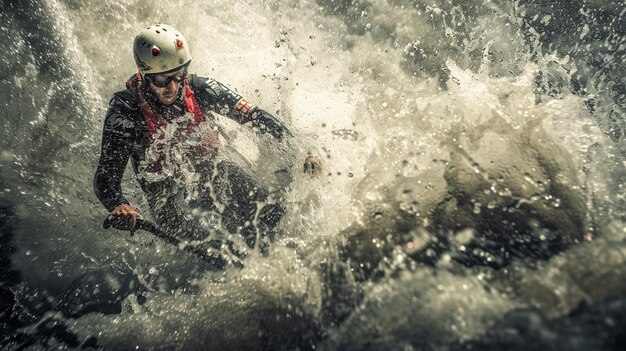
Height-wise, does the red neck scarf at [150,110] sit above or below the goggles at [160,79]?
below

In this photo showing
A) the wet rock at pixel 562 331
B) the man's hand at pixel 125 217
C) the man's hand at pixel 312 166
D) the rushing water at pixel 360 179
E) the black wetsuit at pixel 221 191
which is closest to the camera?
the wet rock at pixel 562 331

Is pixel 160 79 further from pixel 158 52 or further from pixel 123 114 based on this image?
pixel 123 114

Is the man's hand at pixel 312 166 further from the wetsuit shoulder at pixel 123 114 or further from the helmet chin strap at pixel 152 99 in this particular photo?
the wetsuit shoulder at pixel 123 114

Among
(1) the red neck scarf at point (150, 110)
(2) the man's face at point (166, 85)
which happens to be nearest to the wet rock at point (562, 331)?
(1) the red neck scarf at point (150, 110)

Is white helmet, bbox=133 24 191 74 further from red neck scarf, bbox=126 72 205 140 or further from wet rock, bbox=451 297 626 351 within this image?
wet rock, bbox=451 297 626 351

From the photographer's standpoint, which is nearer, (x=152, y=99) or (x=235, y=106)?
(x=152, y=99)

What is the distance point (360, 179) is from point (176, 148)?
187cm

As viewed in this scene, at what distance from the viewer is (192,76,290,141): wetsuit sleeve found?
369cm

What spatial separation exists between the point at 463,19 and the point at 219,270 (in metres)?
4.69

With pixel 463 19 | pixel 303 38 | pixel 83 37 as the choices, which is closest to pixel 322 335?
pixel 303 38

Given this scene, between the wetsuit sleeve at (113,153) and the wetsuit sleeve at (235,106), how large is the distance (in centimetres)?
82

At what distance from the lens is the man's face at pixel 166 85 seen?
3330 mm

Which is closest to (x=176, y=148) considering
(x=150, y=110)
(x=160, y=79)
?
(x=150, y=110)

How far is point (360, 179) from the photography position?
11.8ft
